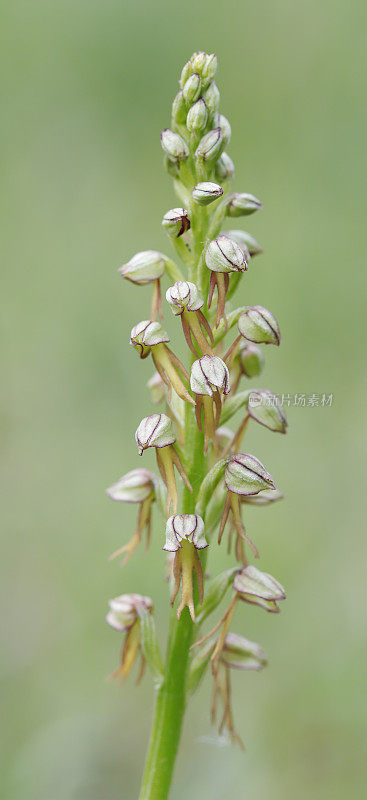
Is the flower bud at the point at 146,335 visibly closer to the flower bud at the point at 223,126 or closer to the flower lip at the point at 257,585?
the flower bud at the point at 223,126

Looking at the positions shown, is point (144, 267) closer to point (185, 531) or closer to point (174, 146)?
point (174, 146)

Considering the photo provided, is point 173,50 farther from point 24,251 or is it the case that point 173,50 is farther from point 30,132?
point 24,251

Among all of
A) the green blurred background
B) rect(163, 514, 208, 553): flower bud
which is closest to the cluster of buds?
rect(163, 514, 208, 553): flower bud

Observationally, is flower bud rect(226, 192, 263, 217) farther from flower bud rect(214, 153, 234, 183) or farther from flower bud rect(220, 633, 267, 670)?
flower bud rect(220, 633, 267, 670)

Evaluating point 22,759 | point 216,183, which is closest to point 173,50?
point 216,183

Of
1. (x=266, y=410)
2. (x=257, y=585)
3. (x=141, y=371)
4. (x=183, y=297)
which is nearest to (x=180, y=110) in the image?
(x=183, y=297)
